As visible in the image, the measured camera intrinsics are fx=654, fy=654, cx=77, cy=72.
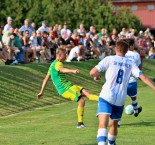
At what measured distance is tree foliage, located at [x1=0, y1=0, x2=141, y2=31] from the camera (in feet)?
172

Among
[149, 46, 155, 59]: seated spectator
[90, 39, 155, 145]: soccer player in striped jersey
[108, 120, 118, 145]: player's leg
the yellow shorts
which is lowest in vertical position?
[149, 46, 155, 59]: seated spectator

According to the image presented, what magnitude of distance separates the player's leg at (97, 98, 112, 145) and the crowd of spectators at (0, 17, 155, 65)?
12919mm

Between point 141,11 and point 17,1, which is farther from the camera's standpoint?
point 141,11

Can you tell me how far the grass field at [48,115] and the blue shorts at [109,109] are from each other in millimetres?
1715

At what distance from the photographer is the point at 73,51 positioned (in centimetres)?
3178

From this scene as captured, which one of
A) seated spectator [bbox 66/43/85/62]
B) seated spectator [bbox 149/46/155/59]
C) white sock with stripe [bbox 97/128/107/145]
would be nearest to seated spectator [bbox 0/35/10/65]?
seated spectator [bbox 66/43/85/62]

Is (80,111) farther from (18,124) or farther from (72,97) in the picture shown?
(18,124)

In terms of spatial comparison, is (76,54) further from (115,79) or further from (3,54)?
(115,79)

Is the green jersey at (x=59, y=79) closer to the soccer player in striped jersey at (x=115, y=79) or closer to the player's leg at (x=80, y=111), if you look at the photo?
the player's leg at (x=80, y=111)

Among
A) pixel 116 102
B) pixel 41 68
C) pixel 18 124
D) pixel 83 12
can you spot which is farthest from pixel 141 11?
pixel 116 102

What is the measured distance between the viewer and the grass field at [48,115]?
564 inches

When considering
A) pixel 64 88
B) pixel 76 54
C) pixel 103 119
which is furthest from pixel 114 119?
pixel 76 54

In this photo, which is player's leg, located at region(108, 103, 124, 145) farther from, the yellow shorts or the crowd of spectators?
the crowd of spectators

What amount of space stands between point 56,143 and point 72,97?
2735 mm
